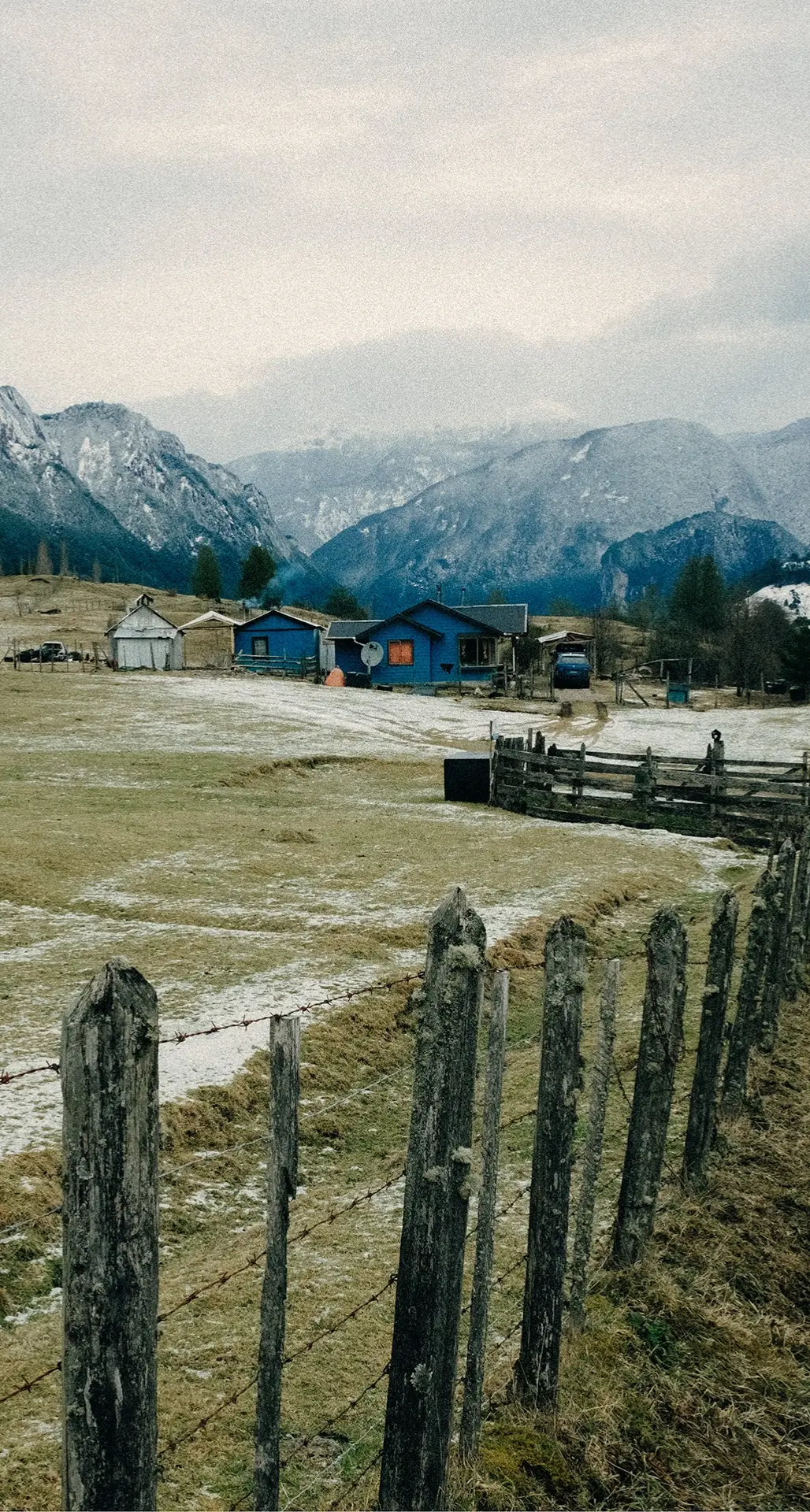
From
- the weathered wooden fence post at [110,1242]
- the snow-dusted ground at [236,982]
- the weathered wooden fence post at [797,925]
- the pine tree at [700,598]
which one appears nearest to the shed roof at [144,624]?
the pine tree at [700,598]

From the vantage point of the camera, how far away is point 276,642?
85.2 m

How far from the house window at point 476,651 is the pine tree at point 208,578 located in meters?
84.4

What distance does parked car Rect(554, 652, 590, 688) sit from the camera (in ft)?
239

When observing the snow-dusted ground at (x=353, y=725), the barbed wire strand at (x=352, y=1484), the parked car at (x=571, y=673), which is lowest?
the barbed wire strand at (x=352, y=1484)

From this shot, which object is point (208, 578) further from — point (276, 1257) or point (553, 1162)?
point (276, 1257)

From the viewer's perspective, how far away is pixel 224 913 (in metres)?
17.5

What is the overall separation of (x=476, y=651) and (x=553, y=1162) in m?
71.1

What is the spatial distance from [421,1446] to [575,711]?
2271 inches

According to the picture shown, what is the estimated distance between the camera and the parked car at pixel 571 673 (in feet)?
239

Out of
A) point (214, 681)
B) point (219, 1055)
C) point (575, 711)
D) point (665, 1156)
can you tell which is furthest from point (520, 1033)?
point (214, 681)

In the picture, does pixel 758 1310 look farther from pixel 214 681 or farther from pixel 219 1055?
pixel 214 681

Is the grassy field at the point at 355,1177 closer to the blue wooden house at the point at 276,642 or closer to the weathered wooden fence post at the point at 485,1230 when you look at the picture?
the weathered wooden fence post at the point at 485,1230

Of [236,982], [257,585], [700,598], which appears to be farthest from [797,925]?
[257,585]

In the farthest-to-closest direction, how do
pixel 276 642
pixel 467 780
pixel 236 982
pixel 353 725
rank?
1. pixel 276 642
2. pixel 353 725
3. pixel 467 780
4. pixel 236 982
